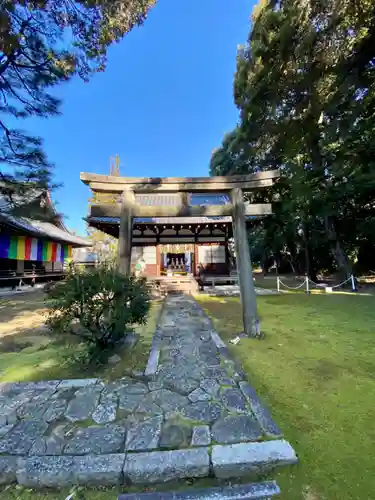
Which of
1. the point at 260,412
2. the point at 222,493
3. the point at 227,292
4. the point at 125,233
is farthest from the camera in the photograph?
the point at 227,292

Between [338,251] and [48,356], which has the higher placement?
[338,251]

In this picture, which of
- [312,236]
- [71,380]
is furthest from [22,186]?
[312,236]

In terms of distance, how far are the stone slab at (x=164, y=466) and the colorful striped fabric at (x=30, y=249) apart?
13.8 metres

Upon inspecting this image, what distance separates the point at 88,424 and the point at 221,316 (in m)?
4.67

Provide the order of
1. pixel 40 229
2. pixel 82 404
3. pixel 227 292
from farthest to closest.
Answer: pixel 40 229 < pixel 227 292 < pixel 82 404

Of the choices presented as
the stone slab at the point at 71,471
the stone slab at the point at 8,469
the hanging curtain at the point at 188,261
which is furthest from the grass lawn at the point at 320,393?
the hanging curtain at the point at 188,261

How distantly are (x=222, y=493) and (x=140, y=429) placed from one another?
828 mm

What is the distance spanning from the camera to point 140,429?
6.89 ft

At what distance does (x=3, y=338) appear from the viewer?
197 inches

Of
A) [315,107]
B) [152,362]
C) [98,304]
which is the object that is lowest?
[152,362]

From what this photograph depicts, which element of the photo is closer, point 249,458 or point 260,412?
point 249,458

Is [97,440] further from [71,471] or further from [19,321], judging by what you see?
[19,321]

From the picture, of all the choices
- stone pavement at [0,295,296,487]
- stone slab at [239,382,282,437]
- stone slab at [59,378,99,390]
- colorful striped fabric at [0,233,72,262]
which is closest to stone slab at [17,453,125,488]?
stone pavement at [0,295,296,487]

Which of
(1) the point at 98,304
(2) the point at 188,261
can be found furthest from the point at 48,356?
(2) the point at 188,261
